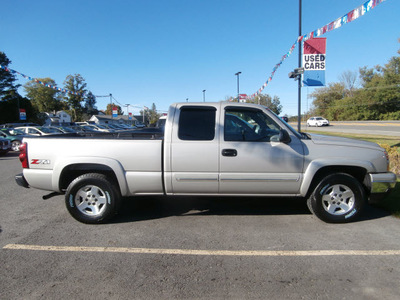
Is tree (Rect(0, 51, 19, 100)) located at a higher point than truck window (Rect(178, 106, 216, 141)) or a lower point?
higher

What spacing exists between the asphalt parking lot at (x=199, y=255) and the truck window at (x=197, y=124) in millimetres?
1383

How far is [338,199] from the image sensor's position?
397cm

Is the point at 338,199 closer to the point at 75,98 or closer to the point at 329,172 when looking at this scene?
the point at 329,172

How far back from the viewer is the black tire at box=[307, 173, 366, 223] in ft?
12.8

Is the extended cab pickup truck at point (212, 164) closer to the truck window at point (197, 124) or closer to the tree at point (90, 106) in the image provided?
the truck window at point (197, 124)

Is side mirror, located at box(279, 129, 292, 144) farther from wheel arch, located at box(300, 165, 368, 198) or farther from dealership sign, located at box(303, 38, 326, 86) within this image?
dealership sign, located at box(303, 38, 326, 86)

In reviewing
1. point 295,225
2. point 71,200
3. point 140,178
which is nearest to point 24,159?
point 71,200

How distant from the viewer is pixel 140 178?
3943 mm

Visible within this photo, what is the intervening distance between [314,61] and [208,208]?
7.09 metres

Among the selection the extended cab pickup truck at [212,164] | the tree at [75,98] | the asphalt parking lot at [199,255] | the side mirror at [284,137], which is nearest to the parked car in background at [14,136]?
the asphalt parking lot at [199,255]

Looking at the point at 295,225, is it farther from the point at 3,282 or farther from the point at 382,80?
the point at 382,80

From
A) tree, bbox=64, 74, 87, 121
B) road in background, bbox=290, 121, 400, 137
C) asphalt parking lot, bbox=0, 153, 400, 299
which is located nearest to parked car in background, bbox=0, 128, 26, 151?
asphalt parking lot, bbox=0, 153, 400, 299

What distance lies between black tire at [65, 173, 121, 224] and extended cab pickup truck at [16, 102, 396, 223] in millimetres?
14

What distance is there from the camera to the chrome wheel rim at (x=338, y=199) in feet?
12.9
